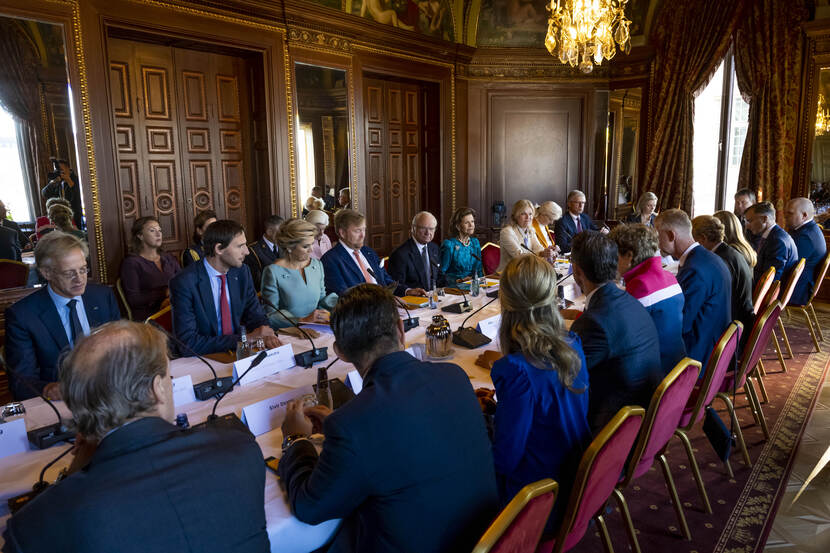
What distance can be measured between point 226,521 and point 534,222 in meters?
5.92

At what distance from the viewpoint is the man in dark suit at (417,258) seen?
5098mm

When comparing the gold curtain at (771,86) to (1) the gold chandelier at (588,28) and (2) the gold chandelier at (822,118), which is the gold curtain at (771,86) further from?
(1) the gold chandelier at (588,28)

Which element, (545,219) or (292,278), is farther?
(545,219)

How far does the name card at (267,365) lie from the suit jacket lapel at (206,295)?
0.91 metres

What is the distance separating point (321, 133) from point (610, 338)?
5.26 m

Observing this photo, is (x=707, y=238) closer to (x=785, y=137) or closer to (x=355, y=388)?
(x=355, y=388)

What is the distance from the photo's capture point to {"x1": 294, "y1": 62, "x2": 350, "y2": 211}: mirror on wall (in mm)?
6594

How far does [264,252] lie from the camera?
18.9 feet

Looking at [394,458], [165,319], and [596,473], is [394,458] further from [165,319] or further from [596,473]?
[165,319]

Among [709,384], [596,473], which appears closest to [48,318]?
[596,473]

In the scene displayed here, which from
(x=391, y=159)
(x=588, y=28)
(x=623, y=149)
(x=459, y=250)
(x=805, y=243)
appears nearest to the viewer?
(x=588, y=28)

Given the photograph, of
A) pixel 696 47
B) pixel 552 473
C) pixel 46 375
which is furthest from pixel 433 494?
pixel 696 47

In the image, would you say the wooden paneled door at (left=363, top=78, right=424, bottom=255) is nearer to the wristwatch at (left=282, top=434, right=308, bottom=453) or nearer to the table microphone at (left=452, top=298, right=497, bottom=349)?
the table microphone at (left=452, top=298, right=497, bottom=349)

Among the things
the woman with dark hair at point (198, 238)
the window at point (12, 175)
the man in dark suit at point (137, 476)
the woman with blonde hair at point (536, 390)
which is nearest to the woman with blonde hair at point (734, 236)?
the woman with blonde hair at point (536, 390)
